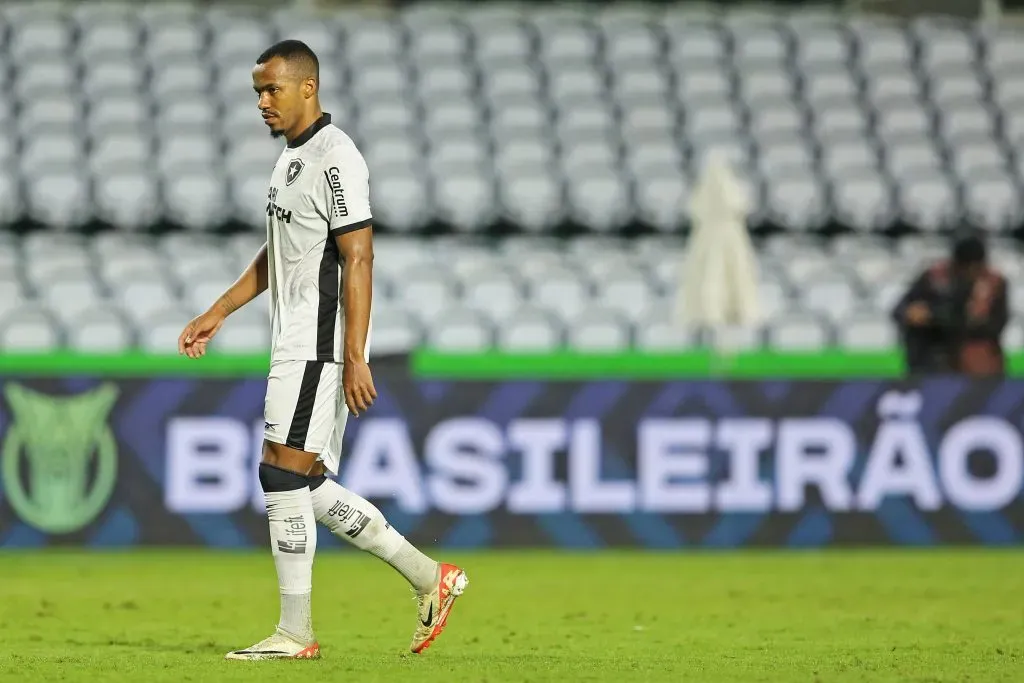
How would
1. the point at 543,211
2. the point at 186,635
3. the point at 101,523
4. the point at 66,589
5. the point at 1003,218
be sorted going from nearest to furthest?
1. the point at 186,635
2. the point at 66,589
3. the point at 101,523
4. the point at 543,211
5. the point at 1003,218

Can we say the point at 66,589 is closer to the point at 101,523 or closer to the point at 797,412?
the point at 101,523

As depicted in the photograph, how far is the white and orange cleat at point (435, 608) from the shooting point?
217 inches

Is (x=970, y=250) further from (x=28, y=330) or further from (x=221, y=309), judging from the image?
(x=221, y=309)

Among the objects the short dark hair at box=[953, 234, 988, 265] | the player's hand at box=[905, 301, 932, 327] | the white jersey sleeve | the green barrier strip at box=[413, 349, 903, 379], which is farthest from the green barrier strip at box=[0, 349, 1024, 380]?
the white jersey sleeve

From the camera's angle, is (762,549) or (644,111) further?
(644,111)

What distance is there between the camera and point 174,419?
9.55 metres

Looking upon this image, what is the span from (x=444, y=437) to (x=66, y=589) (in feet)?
8.84

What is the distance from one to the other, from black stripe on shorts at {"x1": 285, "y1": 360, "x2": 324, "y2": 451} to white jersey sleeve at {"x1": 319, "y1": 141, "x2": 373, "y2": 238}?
0.44 meters

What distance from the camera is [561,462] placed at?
9938mm

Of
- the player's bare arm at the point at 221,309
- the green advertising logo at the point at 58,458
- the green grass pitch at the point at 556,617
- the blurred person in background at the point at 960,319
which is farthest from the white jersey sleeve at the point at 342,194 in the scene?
the blurred person in background at the point at 960,319

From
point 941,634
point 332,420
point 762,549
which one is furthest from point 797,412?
point 332,420

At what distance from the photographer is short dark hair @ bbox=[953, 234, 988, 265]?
11.2m

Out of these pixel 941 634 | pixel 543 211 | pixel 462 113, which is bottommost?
pixel 941 634

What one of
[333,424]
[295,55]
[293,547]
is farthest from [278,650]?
[295,55]
